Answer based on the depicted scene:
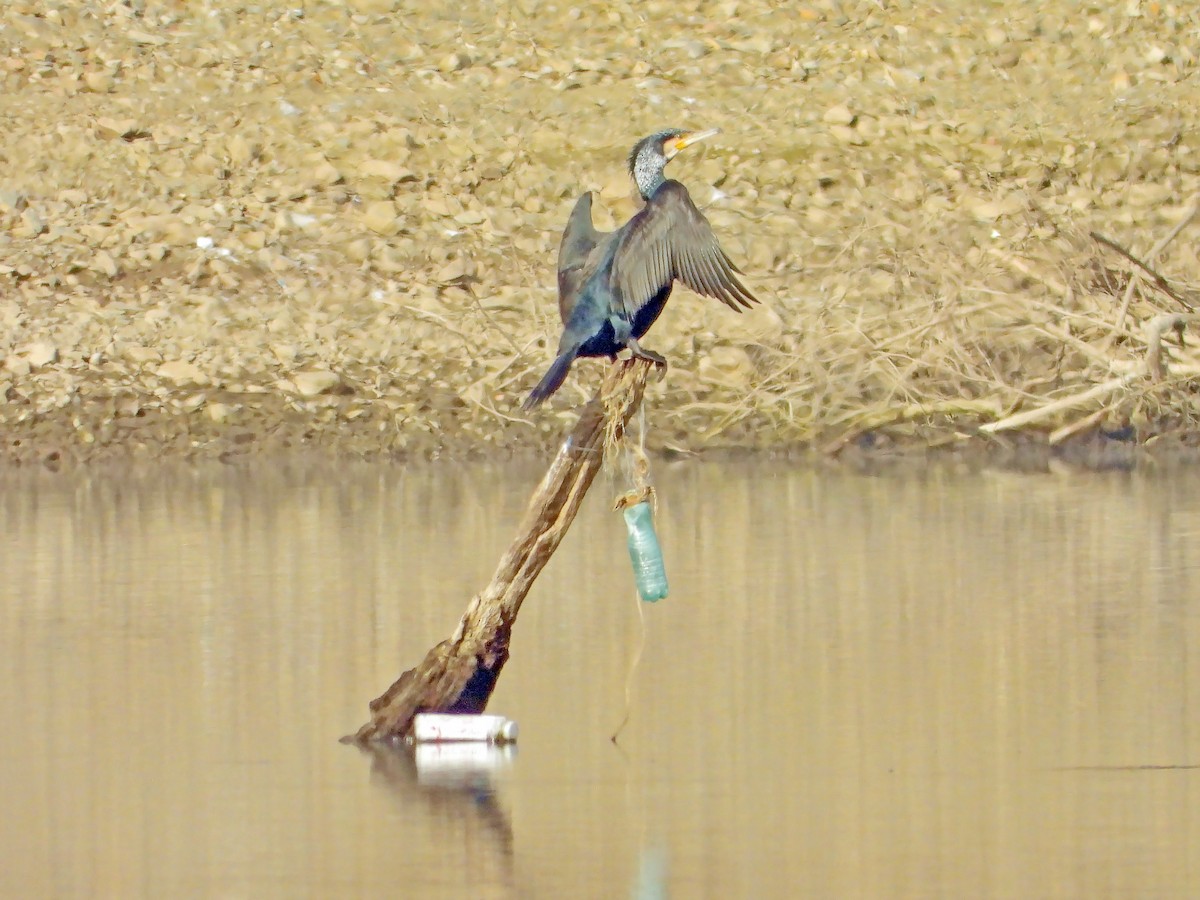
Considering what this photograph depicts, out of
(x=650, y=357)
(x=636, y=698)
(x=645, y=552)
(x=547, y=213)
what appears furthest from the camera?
(x=547, y=213)

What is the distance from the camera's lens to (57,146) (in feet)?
55.4

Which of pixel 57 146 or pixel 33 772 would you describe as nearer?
pixel 33 772

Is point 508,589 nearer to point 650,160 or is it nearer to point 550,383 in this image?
point 550,383

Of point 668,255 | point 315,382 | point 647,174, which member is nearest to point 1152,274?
point 315,382

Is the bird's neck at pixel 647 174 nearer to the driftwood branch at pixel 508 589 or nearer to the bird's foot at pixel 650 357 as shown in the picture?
the bird's foot at pixel 650 357

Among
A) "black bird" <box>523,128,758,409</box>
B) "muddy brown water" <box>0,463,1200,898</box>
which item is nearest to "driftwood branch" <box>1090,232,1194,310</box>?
"muddy brown water" <box>0,463,1200,898</box>

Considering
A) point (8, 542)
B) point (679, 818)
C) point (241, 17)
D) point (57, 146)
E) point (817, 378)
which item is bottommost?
point (679, 818)

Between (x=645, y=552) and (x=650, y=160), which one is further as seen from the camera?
(x=650, y=160)

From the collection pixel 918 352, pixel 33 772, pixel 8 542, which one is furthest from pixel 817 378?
pixel 33 772

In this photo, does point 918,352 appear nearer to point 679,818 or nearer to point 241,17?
point 241,17

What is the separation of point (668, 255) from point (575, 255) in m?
0.51

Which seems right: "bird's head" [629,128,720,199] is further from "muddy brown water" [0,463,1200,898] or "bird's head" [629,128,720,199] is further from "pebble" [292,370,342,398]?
"pebble" [292,370,342,398]

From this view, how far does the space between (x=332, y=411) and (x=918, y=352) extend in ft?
10.2

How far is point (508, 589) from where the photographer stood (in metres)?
7.32
